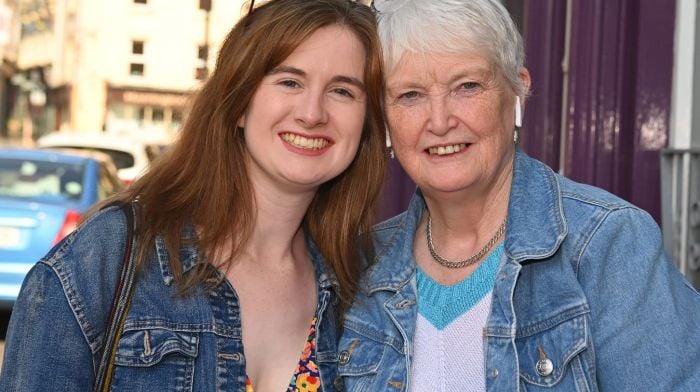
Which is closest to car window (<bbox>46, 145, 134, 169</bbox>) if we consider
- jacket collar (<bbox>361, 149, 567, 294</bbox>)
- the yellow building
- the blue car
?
the blue car

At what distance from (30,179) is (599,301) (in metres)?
7.09

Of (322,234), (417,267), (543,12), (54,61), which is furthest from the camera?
(54,61)

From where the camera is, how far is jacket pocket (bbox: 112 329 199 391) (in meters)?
2.42

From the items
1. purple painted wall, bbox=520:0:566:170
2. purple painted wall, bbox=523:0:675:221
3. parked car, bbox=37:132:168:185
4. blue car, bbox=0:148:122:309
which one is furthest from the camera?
parked car, bbox=37:132:168:185

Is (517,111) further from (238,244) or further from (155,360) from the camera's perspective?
(155,360)

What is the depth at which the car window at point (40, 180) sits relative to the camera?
333 inches

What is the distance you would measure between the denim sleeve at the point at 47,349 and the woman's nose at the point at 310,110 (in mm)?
811

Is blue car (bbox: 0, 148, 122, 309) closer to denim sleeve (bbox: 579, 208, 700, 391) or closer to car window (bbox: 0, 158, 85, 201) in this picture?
car window (bbox: 0, 158, 85, 201)

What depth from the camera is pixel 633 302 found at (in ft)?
7.36

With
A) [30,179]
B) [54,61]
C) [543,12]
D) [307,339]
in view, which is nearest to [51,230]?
[30,179]

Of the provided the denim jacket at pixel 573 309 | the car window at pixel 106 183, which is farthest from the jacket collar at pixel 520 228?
the car window at pixel 106 183

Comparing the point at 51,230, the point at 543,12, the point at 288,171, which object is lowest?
the point at 51,230

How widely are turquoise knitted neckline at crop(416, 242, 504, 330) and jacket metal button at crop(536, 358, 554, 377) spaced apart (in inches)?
11.6

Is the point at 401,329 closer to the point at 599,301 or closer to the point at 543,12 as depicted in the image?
the point at 599,301
